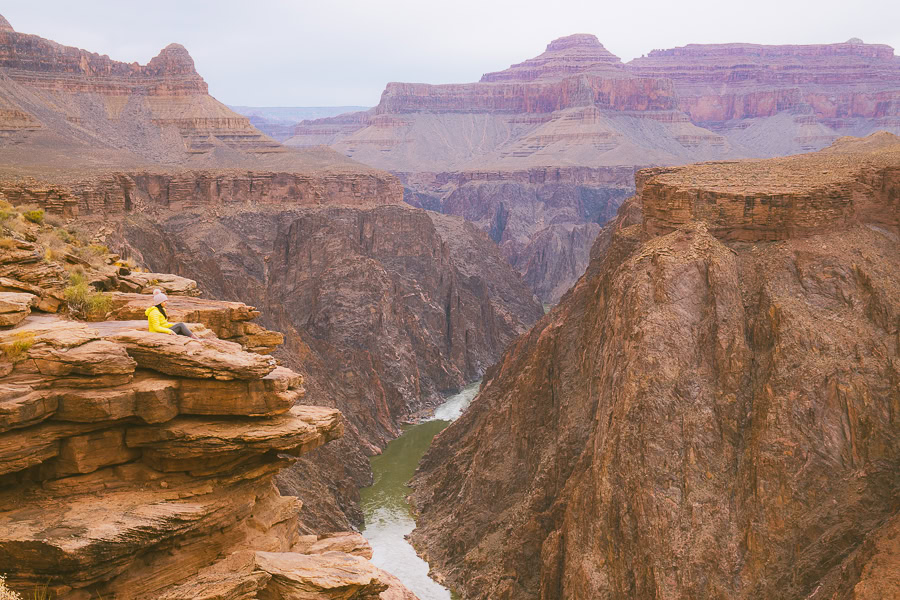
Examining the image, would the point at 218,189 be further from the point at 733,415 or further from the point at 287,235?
the point at 733,415

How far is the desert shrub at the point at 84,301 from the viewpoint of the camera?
25016 mm

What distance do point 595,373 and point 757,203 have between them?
12.0 m

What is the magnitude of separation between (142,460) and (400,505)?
48.7 meters

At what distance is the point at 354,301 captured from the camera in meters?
104

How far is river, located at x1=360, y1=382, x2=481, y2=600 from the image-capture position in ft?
182

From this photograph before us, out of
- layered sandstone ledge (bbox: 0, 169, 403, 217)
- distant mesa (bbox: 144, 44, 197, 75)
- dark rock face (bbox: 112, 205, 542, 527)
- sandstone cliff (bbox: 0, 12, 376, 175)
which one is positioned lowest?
dark rock face (bbox: 112, 205, 542, 527)

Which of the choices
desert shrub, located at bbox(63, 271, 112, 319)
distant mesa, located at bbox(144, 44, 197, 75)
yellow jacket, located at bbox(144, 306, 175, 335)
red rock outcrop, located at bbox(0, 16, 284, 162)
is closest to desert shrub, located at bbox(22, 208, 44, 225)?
desert shrub, located at bbox(63, 271, 112, 319)

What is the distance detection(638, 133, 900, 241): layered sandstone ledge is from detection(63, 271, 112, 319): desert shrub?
31265 mm

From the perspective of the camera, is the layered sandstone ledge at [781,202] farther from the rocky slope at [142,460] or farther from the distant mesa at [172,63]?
the distant mesa at [172,63]

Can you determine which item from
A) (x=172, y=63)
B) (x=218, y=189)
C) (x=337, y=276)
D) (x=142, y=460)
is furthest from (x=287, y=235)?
(x=142, y=460)

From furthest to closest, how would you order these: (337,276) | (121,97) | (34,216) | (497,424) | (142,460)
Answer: (121,97)
(337,276)
(497,424)
(34,216)
(142,460)

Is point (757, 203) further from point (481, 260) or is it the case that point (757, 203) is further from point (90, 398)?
point (481, 260)

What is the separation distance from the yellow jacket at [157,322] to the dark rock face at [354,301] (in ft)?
108

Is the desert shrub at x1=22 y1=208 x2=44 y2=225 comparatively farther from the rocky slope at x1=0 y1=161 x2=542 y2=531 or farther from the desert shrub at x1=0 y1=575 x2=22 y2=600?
the rocky slope at x1=0 y1=161 x2=542 y2=531
